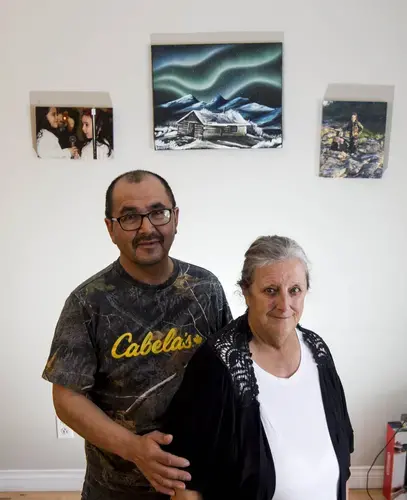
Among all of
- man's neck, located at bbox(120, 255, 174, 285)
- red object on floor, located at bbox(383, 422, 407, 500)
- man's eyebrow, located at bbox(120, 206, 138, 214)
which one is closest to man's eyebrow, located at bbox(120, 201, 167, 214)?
man's eyebrow, located at bbox(120, 206, 138, 214)

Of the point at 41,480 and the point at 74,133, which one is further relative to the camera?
the point at 41,480

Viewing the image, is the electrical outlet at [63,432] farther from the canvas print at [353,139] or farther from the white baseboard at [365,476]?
the canvas print at [353,139]

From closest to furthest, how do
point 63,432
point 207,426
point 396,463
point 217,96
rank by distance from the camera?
point 207,426
point 217,96
point 396,463
point 63,432

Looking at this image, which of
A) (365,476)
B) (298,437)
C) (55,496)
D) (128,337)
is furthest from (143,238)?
(365,476)

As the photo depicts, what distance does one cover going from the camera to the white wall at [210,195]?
6.67 ft

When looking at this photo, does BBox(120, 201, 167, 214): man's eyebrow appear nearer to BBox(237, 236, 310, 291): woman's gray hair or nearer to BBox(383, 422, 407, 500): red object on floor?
BBox(237, 236, 310, 291): woman's gray hair

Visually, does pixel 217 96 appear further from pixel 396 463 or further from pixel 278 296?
pixel 396 463

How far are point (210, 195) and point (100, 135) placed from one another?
0.56 meters

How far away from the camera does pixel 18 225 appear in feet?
7.09

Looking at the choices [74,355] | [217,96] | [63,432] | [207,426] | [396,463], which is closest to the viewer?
[207,426]

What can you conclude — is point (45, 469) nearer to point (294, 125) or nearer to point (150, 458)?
point (150, 458)

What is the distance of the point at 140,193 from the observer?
4.07ft

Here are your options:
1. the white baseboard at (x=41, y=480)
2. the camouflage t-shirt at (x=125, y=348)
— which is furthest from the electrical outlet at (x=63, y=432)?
the camouflage t-shirt at (x=125, y=348)

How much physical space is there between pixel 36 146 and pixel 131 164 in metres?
0.43
